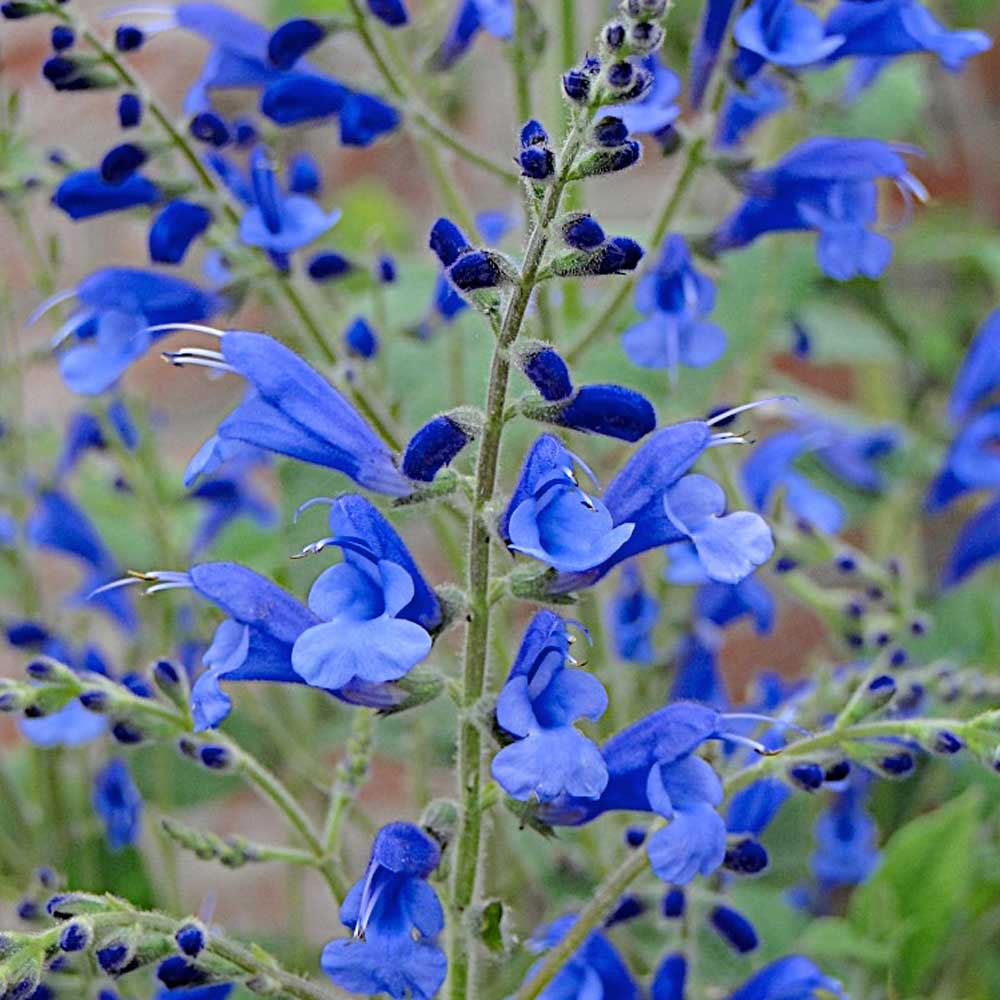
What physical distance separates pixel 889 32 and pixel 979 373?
1.00 feet

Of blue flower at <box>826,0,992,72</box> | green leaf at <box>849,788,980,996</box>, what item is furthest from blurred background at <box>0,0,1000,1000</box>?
blue flower at <box>826,0,992,72</box>

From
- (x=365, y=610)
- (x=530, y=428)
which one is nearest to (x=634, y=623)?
(x=530, y=428)

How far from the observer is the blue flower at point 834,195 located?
1.95 ft

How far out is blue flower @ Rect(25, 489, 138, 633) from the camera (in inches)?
32.1

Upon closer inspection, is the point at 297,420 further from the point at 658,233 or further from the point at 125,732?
the point at 658,233

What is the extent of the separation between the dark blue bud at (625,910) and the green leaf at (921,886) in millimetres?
165

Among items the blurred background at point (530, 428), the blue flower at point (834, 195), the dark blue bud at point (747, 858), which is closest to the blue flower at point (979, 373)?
the blurred background at point (530, 428)

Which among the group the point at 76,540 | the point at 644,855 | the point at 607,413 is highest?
the point at 607,413

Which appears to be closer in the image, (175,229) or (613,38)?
(613,38)

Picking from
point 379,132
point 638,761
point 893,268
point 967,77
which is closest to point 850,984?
point 638,761

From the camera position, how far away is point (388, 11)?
60 centimetres

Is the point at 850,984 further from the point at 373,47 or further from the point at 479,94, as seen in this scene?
the point at 479,94

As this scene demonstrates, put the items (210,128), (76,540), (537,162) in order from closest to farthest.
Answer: (537,162), (210,128), (76,540)

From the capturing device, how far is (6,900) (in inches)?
26.9
